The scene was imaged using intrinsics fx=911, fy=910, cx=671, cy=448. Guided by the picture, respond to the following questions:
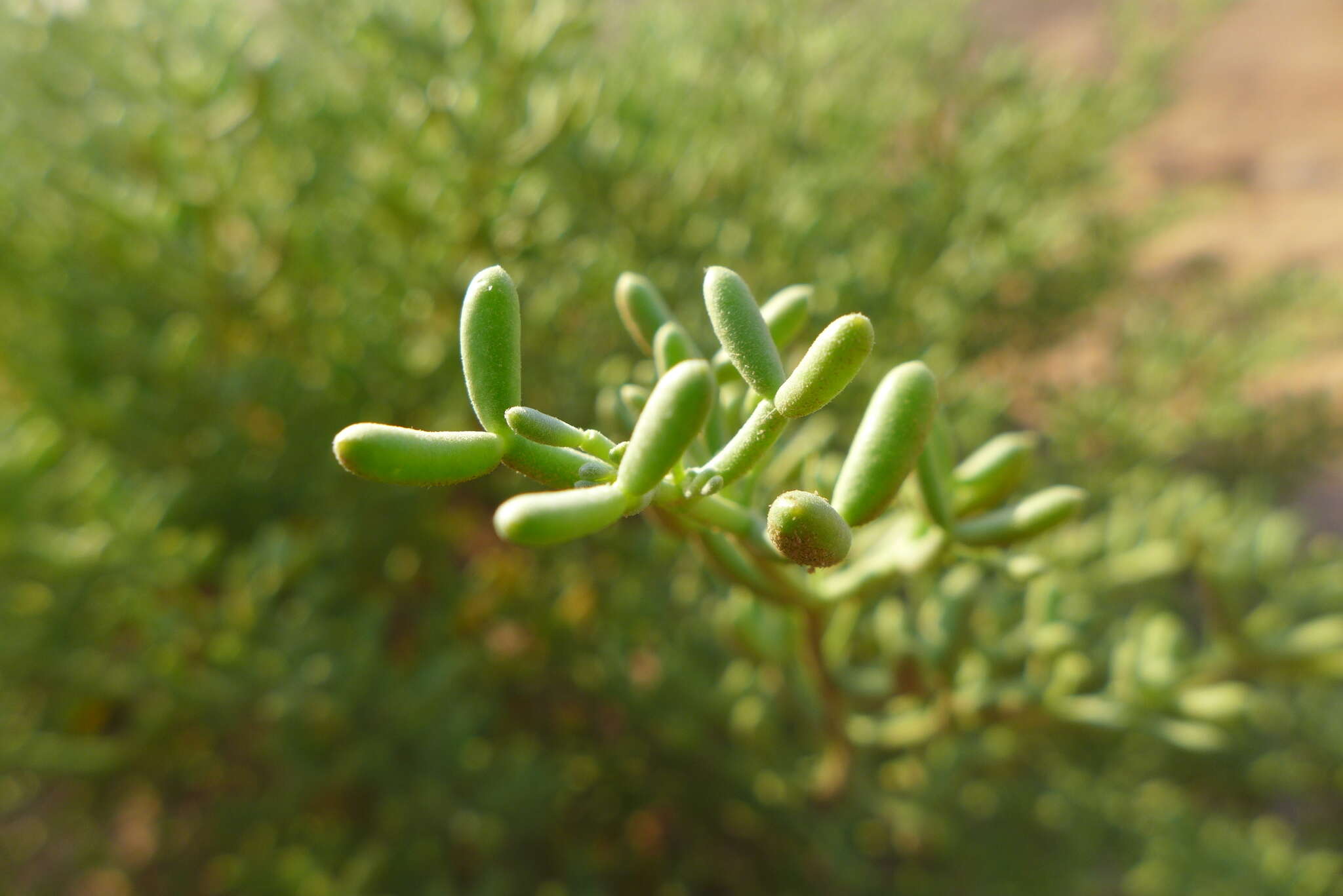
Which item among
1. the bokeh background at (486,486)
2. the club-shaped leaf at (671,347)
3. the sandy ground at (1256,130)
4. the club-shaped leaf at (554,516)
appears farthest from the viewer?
the sandy ground at (1256,130)

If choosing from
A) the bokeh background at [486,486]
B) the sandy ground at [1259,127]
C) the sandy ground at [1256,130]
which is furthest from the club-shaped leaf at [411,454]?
the sandy ground at [1259,127]

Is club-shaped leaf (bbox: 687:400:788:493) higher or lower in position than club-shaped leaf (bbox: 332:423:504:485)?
lower

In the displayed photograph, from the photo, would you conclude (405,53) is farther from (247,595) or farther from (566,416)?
(247,595)

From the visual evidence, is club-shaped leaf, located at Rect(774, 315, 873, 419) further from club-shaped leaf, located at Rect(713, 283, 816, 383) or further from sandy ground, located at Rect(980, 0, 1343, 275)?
sandy ground, located at Rect(980, 0, 1343, 275)

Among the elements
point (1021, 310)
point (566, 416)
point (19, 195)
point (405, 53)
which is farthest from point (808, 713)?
point (19, 195)

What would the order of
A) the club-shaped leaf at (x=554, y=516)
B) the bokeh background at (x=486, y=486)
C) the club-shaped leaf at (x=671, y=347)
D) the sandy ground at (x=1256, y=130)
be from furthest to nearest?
the sandy ground at (x=1256, y=130)
the bokeh background at (x=486, y=486)
the club-shaped leaf at (x=671, y=347)
the club-shaped leaf at (x=554, y=516)

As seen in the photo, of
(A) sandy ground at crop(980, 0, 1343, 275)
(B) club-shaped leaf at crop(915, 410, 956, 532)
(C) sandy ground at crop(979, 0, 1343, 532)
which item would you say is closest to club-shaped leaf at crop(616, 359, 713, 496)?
(B) club-shaped leaf at crop(915, 410, 956, 532)

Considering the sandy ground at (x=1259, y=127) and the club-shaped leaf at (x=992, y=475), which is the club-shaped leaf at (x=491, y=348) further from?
the sandy ground at (x=1259, y=127)
